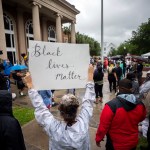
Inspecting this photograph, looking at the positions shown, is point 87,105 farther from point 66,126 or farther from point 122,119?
point 122,119

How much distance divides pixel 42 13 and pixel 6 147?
80.7ft

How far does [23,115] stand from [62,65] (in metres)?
4.30

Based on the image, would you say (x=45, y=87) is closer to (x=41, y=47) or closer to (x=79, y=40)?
(x=41, y=47)

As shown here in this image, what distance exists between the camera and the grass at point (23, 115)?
20.1 ft

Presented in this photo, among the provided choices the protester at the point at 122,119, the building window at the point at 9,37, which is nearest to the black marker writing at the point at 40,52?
the protester at the point at 122,119

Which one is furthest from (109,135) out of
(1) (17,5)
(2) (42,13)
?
(2) (42,13)

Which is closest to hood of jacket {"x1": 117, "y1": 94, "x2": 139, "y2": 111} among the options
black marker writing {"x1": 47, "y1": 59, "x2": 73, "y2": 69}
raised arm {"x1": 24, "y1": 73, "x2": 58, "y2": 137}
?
black marker writing {"x1": 47, "y1": 59, "x2": 73, "y2": 69}

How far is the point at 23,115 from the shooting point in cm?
660

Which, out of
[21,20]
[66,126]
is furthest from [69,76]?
[21,20]

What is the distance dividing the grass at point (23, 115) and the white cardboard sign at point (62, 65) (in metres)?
3.58

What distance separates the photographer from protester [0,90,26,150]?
207cm

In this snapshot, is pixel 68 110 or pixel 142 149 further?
pixel 142 149

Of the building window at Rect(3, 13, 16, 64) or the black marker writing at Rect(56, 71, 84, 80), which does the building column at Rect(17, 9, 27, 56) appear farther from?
the black marker writing at Rect(56, 71, 84, 80)

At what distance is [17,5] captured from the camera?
804 inches
